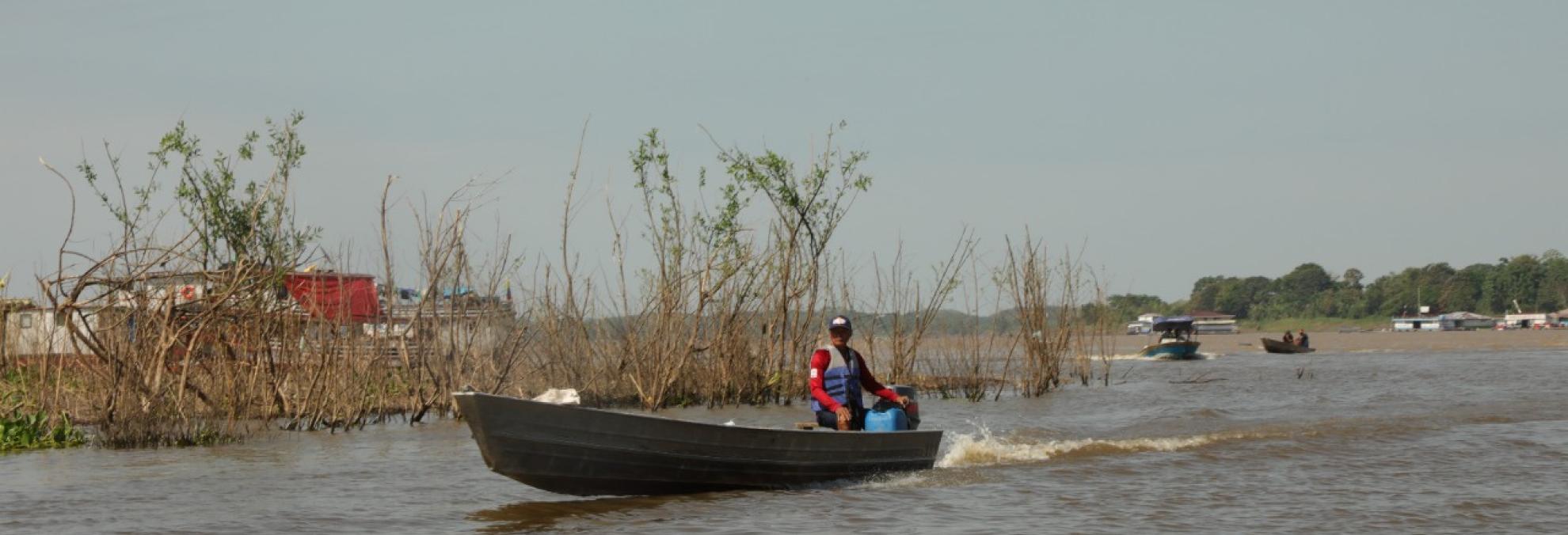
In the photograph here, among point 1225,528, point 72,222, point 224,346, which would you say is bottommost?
point 1225,528

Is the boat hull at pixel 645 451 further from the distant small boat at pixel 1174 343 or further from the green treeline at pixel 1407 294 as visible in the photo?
the green treeline at pixel 1407 294

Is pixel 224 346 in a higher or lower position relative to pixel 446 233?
lower

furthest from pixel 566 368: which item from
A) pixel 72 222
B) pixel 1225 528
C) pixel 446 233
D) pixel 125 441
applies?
pixel 1225 528

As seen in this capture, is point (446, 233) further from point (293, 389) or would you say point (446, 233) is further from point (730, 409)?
point (730, 409)

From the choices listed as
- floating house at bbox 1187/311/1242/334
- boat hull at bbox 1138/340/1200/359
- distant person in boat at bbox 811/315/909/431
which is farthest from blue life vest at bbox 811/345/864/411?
floating house at bbox 1187/311/1242/334

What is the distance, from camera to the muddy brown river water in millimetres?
11367

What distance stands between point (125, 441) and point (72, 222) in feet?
9.06

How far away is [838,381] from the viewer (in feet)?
44.4

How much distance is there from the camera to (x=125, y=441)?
52.5 ft

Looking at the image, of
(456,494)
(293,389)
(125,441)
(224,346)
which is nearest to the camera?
(456,494)

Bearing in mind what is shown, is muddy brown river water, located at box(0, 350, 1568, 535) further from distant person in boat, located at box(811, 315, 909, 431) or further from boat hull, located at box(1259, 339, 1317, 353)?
boat hull, located at box(1259, 339, 1317, 353)

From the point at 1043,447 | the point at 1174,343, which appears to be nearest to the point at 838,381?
the point at 1043,447

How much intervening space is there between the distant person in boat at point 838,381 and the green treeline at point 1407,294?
104 metres

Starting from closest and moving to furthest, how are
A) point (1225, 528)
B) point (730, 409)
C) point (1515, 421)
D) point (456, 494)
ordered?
1. point (1225, 528)
2. point (456, 494)
3. point (1515, 421)
4. point (730, 409)
